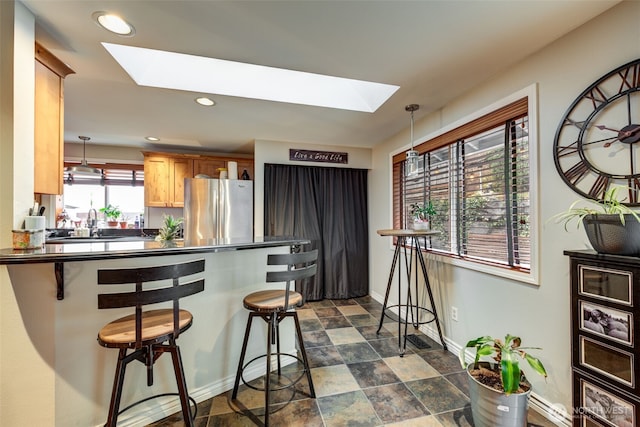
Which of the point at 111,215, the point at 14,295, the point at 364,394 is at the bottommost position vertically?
the point at 364,394

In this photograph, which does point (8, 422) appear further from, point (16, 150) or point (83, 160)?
point (83, 160)

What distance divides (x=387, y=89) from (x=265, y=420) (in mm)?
2661

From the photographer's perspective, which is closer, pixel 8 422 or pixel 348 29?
pixel 8 422

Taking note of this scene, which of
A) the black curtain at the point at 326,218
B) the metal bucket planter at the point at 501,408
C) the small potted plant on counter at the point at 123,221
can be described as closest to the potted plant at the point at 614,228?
the metal bucket planter at the point at 501,408

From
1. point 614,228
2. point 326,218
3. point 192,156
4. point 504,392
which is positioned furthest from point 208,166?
point 614,228

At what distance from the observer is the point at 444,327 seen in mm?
2645

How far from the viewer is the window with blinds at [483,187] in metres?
1.97

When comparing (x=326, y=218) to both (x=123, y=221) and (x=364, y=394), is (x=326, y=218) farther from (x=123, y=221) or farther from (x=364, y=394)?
(x=123, y=221)

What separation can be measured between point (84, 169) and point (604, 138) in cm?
498

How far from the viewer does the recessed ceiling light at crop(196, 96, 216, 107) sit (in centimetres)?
244

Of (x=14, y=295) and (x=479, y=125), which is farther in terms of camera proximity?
(x=479, y=125)

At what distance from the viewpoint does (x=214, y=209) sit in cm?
371

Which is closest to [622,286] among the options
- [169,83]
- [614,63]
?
[614,63]

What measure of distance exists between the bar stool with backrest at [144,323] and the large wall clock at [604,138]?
2.15 meters
